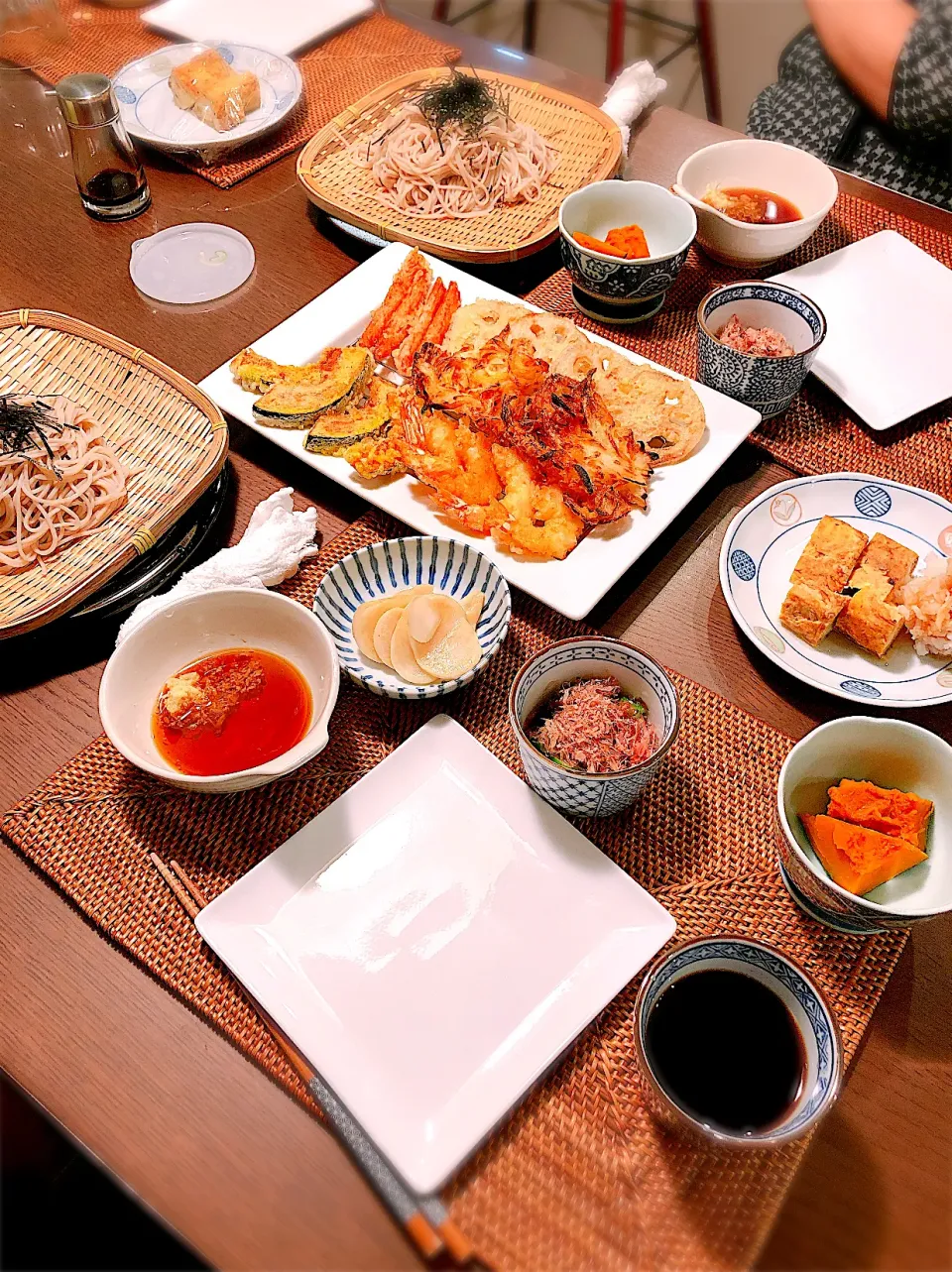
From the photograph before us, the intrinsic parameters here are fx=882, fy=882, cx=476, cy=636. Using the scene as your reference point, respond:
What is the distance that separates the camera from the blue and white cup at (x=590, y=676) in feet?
4.66

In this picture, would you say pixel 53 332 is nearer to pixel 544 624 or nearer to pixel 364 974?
pixel 544 624

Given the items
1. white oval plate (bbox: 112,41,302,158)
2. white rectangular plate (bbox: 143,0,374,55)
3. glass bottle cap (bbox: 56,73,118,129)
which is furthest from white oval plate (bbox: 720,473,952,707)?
Result: white rectangular plate (bbox: 143,0,374,55)

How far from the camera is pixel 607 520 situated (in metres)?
1.86

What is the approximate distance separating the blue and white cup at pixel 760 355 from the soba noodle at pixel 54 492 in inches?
55.1

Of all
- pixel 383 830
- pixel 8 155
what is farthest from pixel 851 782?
pixel 8 155

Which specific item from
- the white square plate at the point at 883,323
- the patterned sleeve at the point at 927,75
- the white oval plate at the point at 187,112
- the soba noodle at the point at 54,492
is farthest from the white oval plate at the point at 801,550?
the white oval plate at the point at 187,112

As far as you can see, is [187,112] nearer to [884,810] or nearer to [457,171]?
[457,171]

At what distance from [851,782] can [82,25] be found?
3.81 meters

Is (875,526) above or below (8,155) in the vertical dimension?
below

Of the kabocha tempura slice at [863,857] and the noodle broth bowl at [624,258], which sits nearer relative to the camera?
the kabocha tempura slice at [863,857]

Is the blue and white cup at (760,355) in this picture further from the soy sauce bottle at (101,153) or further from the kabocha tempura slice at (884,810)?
the soy sauce bottle at (101,153)

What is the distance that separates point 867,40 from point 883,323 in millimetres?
1272

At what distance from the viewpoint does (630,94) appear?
114 inches

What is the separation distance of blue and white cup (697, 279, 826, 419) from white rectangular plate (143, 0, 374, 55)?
6.97 feet
